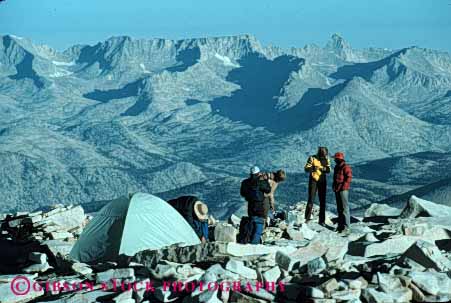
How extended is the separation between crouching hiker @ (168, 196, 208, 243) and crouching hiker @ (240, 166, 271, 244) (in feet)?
6.49

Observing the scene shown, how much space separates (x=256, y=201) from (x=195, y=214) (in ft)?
8.54

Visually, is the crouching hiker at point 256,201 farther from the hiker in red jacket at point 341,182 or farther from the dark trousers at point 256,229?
the hiker in red jacket at point 341,182

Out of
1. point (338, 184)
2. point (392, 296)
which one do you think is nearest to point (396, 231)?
point (338, 184)

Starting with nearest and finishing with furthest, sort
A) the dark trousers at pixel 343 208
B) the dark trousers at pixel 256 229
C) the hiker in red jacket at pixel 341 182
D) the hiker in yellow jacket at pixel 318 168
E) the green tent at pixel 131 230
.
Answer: the green tent at pixel 131 230 → the dark trousers at pixel 256 229 → the hiker in red jacket at pixel 341 182 → the dark trousers at pixel 343 208 → the hiker in yellow jacket at pixel 318 168

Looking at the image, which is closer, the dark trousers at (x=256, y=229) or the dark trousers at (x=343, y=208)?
the dark trousers at (x=256, y=229)

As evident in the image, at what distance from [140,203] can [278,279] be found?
7213 mm

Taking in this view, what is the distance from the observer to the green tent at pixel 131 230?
1947 centimetres

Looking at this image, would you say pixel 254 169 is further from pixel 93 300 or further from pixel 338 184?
pixel 93 300

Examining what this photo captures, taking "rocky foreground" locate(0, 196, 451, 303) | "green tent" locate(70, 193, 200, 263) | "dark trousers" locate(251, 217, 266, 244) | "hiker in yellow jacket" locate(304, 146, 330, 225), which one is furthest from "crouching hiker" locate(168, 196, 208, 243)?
"hiker in yellow jacket" locate(304, 146, 330, 225)

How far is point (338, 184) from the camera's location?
2277 centimetres

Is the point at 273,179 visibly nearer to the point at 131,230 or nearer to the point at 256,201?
the point at 256,201

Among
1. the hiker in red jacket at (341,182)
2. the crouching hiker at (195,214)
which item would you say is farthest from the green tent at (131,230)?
the hiker in red jacket at (341,182)

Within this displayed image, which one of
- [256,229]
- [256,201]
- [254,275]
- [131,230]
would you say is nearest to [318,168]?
[256,201]

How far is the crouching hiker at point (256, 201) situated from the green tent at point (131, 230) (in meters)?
1.81
